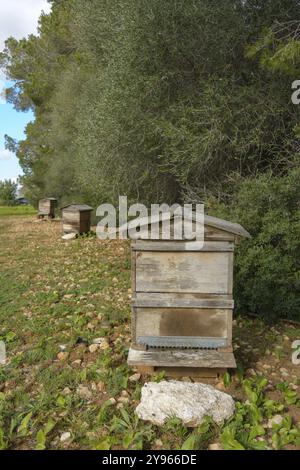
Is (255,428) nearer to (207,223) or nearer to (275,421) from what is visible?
(275,421)

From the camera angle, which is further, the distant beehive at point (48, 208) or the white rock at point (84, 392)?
the distant beehive at point (48, 208)

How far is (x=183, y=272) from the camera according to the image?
3.55 metres

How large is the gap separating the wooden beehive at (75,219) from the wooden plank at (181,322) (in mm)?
9103

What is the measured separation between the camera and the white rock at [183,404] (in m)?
2.86

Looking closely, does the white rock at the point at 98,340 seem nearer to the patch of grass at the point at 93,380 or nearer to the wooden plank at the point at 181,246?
the patch of grass at the point at 93,380

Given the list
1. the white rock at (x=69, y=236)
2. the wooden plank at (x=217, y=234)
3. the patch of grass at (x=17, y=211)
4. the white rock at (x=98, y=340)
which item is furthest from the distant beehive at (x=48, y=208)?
the wooden plank at (x=217, y=234)

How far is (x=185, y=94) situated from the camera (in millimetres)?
7473

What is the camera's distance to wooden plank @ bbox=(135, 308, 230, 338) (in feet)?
11.7

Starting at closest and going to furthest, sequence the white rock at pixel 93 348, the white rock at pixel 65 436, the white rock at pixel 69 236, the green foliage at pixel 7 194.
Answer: the white rock at pixel 65 436
the white rock at pixel 93 348
the white rock at pixel 69 236
the green foliage at pixel 7 194

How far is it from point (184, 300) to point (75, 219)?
9.42 metres

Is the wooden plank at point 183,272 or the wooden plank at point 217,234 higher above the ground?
the wooden plank at point 217,234

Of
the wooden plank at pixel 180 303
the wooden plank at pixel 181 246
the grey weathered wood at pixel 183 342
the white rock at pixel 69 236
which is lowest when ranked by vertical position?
the grey weathered wood at pixel 183 342

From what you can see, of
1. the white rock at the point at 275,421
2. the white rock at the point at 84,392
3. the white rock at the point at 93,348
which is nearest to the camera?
the white rock at the point at 275,421
